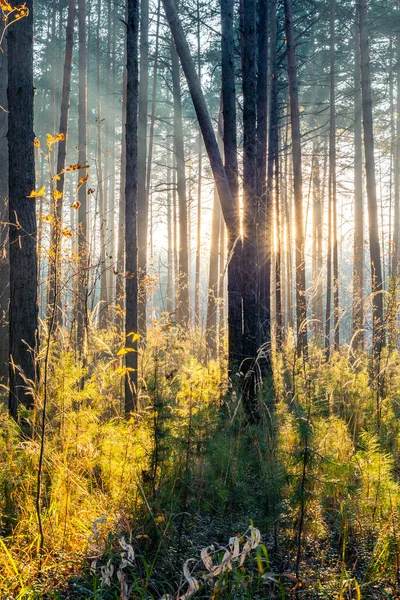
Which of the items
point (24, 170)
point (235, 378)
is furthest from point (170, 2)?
point (235, 378)

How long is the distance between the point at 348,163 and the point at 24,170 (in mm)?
18017

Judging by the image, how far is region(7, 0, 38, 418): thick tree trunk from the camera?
15.5 ft

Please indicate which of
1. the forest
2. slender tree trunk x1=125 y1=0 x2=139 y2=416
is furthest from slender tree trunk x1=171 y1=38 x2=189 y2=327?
slender tree trunk x1=125 y1=0 x2=139 y2=416

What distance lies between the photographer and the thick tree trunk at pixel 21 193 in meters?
4.73

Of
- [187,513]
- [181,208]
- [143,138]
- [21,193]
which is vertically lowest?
[187,513]

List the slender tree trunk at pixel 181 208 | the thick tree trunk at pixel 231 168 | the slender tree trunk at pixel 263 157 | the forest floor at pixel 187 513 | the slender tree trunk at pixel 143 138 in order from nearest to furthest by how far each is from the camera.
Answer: the forest floor at pixel 187 513 → the thick tree trunk at pixel 231 168 → the slender tree trunk at pixel 263 157 → the slender tree trunk at pixel 143 138 → the slender tree trunk at pixel 181 208

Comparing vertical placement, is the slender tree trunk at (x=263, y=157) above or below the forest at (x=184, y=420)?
above

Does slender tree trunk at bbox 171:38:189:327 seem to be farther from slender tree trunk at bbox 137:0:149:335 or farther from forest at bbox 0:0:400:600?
forest at bbox 0:0:400:600

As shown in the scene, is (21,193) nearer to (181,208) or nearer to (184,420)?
(184,420)

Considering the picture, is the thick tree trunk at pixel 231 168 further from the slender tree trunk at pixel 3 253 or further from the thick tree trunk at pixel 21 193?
the slender tree trunk at pixel 3 253

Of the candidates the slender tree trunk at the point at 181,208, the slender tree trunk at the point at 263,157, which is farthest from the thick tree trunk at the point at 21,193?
the slender tree trunk at the point at 181,208

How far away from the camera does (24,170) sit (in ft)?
15.5

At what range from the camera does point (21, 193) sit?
4.75m

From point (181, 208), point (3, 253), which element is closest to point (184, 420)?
point (3, 253)
